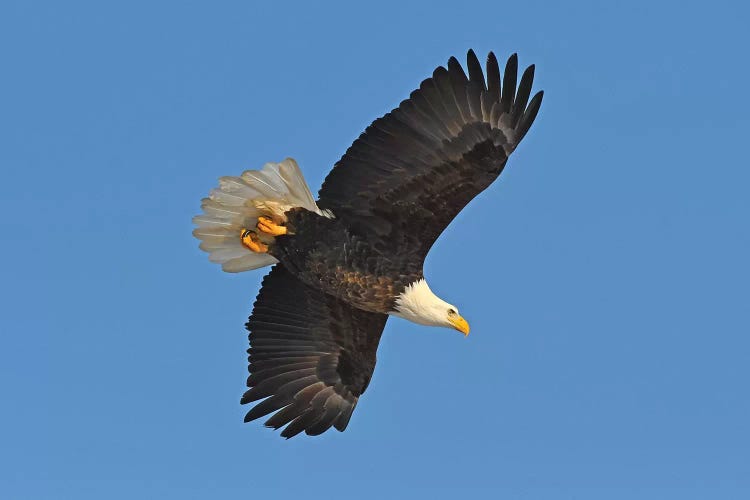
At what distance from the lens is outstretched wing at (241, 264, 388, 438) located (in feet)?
41.4

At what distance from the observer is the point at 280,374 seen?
12.7 metres

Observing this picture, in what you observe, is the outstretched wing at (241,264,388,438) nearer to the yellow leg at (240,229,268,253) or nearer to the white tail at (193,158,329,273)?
the white tail at (193,158,329,273)

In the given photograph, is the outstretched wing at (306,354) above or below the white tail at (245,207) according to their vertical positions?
below

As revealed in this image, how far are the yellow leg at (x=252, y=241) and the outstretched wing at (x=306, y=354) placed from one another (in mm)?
495

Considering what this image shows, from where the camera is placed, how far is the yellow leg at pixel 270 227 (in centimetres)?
1179

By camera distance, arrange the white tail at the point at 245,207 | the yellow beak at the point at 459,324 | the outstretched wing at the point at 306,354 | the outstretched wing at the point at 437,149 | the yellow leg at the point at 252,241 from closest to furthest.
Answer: the outstretched wing at the point at 437,149
the white tail at the point at 245,207
the yellow beak at the point at 459,324
the yellow leg at the point at 252,241
the outstretched wing at the point at 306,354

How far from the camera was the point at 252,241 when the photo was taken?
12078 millimetres

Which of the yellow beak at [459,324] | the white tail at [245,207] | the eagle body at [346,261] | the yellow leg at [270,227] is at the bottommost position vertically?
the yellow beak at [459,324]

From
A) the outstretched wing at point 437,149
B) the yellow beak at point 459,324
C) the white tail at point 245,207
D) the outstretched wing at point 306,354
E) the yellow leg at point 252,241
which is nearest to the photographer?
the outstretched wing at point 437,149

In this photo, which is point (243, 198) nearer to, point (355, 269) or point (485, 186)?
point (355, 269)

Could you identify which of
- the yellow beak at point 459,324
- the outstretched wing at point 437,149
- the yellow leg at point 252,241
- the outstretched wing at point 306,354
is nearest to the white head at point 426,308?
the yellow beak at point 459,324

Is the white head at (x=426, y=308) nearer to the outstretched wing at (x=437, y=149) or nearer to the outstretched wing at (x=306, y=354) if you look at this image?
the outstretched wing at (x=437, y=149)

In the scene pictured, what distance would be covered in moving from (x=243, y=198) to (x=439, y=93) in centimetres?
181

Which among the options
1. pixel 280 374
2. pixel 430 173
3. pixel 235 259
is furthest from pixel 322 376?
pixel 430 173
